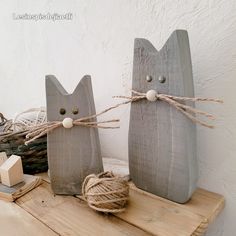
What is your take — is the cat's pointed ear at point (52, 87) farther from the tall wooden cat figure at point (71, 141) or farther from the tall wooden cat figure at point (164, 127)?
the tall wooden cat figure at point (164, 127)

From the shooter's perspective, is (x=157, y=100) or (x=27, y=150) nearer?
(x=157, y=100)

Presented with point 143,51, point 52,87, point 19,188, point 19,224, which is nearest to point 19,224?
point 19,224

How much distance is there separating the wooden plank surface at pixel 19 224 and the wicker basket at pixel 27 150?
0.13m

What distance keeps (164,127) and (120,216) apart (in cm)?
16

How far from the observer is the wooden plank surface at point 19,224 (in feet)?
1.25

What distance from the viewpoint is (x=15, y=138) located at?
56cm

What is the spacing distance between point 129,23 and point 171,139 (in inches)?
10.5

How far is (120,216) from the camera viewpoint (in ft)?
1.32

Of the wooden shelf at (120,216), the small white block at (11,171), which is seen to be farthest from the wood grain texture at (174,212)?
the small white block at (11,171)

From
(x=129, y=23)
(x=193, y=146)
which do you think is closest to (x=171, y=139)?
(x=193, y=146)

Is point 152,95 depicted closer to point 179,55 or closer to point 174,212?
point 179,55

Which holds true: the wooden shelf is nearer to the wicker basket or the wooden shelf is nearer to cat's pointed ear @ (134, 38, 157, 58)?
the wicker basket

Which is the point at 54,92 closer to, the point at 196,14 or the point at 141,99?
the point at 141,99

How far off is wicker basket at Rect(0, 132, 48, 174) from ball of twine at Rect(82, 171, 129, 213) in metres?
0.22
